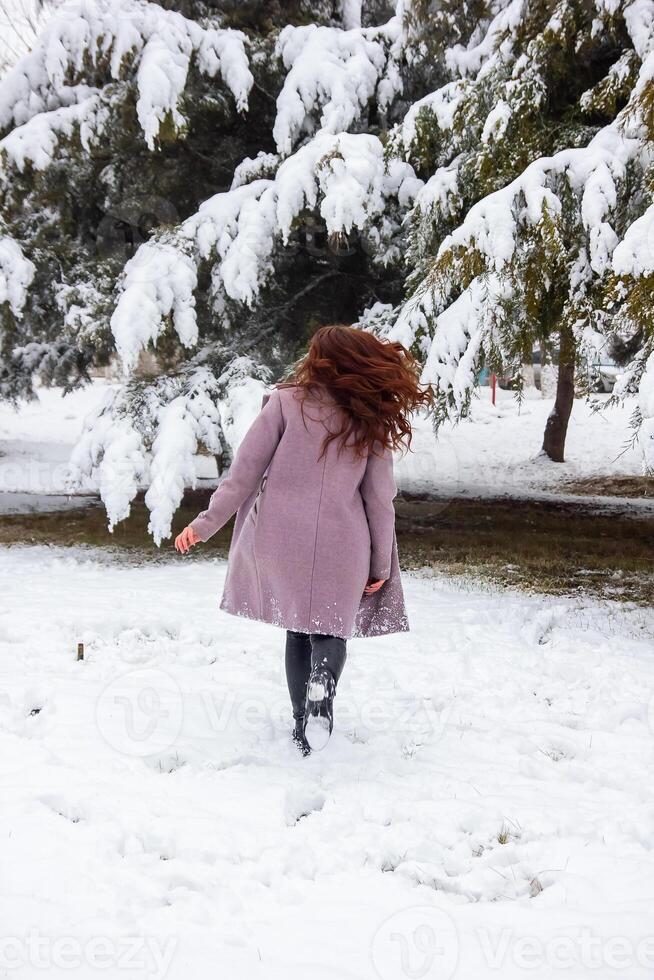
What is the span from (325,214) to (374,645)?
3376mm

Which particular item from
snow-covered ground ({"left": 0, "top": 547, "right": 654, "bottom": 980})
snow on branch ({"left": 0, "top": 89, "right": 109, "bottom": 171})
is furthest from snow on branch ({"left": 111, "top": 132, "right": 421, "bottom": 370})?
snow-covered ground ({"left": 0, "top": 547, "right": 654, "bottom": 980})

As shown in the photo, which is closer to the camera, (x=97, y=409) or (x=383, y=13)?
(x=97, y=409)

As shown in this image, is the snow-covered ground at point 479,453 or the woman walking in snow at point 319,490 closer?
the woman walking in snow at point 319,490

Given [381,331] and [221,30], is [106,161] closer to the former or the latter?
[221,30]

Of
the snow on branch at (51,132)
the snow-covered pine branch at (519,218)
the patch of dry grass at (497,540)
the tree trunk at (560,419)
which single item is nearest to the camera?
the snow-covered pine branch at (519,218)

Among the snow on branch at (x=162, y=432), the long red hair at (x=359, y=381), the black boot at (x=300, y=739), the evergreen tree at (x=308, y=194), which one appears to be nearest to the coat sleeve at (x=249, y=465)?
the long red hair at (x=359, y=381)

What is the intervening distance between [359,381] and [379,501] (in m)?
0.50

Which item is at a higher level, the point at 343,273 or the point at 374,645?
the point at 343,273

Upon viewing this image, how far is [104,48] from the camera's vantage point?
6.36 m

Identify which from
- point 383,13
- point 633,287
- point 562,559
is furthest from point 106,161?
point 562,559

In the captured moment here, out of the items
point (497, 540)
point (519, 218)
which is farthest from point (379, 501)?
point (497, 540)

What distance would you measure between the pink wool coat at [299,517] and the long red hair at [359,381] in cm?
5

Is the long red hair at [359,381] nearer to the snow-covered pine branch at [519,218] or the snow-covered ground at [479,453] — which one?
the snow-covered pine branch at [519,218]

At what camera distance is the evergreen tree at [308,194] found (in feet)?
15.8
